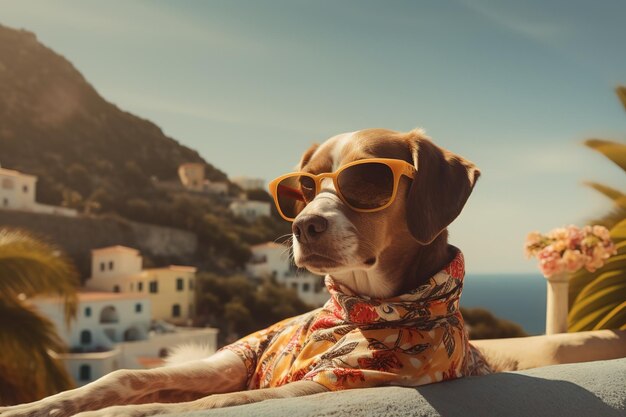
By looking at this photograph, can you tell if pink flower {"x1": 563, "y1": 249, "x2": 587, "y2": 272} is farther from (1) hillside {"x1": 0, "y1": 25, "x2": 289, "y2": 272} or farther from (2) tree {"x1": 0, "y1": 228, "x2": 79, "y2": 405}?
(1) hillside {"x1": 0, "y1": 25, "x2": 289, "y2": 272}

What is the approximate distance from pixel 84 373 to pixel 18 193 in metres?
19.4

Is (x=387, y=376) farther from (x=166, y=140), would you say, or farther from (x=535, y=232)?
(x=166, y=140)

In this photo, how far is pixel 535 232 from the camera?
4129 mm

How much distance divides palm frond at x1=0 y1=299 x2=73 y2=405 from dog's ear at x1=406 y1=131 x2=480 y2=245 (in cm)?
662

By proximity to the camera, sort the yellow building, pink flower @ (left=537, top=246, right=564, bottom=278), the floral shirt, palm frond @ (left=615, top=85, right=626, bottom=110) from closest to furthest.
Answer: the floral shirt → pink flower @ (left=537, top=246, right=564, bottom=278) → palm frond @ (left=615, top=85, right=626, bottom=110) → the yellow building

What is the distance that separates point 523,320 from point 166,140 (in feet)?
216

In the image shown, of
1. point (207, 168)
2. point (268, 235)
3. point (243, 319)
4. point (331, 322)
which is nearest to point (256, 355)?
point (331, 322)

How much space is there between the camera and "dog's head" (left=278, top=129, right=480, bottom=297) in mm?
1962

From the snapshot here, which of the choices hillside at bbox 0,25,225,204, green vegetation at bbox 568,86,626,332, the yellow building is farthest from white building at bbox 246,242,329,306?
green vegetation at bbox 568,86,626,332

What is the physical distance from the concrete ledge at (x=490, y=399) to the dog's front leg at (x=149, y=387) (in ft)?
1.73

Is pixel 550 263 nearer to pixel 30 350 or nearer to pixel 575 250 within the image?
pixel 575 250

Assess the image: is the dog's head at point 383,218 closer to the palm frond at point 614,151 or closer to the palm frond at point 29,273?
the palm frond at point 614,151

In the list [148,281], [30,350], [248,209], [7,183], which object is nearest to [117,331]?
[148,281]

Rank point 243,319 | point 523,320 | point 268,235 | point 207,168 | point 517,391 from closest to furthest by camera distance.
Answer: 1. point 517,391
2. point 243,319
3. point 268,235
4. point 207,168
5. point 523,320
